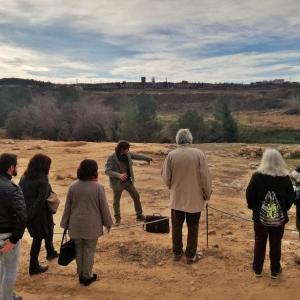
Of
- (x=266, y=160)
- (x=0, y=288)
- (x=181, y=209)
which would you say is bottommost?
(x=0, y=288)

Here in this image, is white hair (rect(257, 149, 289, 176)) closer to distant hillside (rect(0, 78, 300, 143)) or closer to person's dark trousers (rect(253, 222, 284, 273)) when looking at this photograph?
person's dark trousers (rect(253, 222, 284, 273))

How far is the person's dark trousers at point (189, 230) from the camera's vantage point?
574cm

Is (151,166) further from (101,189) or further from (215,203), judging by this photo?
(101,189)

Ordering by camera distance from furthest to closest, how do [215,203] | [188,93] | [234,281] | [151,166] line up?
[188,93] < [151,166] < [215,203] < [234,281]

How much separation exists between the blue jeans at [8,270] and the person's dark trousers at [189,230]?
2.24 meters

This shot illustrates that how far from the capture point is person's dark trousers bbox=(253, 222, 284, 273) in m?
5.15

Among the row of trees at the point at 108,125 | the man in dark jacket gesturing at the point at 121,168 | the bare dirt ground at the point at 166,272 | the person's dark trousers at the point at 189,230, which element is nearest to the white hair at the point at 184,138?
the person's dark trousers at the point at 189,230

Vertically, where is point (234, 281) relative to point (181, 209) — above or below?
below

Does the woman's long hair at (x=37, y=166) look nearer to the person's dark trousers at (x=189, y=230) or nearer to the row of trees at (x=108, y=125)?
the person's dark trousers at (x=189, y=230)

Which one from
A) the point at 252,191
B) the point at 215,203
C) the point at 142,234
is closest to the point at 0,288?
the point at 252,191

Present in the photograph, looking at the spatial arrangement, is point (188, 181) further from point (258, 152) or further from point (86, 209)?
point (258, 152)

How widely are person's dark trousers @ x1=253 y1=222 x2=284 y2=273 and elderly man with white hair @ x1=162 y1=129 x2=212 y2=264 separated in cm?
82

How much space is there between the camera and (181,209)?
18.6 ft

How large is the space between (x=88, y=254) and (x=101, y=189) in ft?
2.59
